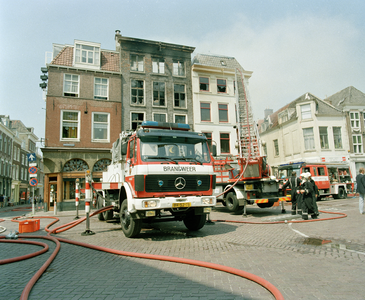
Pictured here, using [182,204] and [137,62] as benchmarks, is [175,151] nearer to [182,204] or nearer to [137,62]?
[182,204]

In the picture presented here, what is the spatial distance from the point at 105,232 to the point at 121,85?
60.2 feet

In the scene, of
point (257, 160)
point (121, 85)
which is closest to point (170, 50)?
point (121, 85)

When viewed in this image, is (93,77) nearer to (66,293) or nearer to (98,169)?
(98,169)

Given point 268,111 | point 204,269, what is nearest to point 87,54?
point 204,269

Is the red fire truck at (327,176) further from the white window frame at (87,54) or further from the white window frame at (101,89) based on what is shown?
the white window frame at (87,54)

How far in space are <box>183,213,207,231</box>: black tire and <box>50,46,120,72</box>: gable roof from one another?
19708 mm

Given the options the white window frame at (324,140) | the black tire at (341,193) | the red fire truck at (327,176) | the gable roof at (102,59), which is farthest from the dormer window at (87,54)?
the white window frame at (324,140)

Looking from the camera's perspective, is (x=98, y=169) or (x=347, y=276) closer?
(x=347, y=276)

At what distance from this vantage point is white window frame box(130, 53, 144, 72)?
83.7 feet

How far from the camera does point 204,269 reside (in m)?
4.49

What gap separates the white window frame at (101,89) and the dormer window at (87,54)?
56.9 inches

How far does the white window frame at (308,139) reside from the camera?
31.8 m

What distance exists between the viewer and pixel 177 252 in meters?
5.71

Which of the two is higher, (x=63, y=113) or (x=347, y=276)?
(x=63, y=113)
